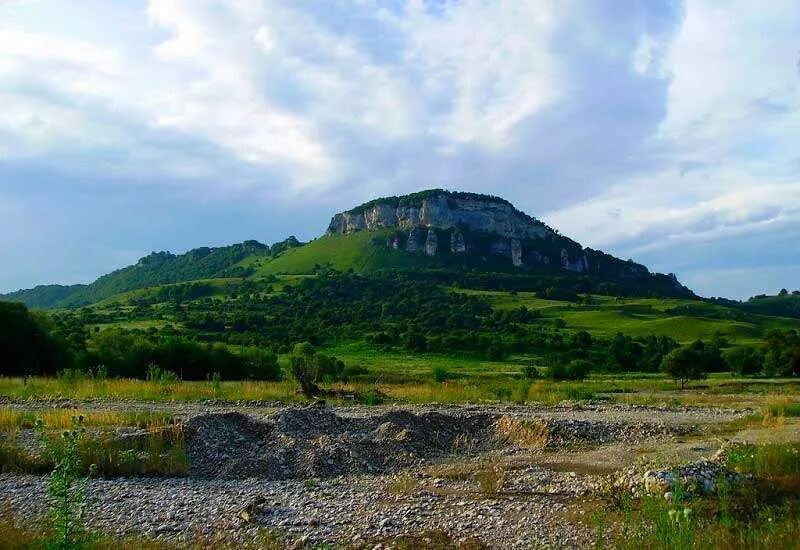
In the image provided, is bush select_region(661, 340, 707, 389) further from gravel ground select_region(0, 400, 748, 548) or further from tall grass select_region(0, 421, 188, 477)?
tall grass select_region(0, 421, 188, 477)

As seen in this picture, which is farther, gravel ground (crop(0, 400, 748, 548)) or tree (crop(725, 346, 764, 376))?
tree (crop(725, 346, 764, 376))

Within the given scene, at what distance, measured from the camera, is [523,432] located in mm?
23625

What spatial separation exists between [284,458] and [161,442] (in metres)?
3.38

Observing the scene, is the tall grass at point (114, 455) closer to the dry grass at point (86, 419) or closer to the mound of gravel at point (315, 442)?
the mound of gravel at point (315, 442)

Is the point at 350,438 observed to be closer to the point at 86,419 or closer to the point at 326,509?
the point at 326,509

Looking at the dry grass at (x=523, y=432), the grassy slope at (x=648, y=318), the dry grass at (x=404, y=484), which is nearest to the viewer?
the dry grass at (x=404, y=484)

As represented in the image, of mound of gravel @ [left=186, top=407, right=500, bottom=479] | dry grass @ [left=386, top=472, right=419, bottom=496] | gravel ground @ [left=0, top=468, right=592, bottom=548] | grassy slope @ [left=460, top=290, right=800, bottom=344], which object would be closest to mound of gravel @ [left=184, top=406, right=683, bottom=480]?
mound of gravel @ [left=186, top=407, right=500, bottom=479]

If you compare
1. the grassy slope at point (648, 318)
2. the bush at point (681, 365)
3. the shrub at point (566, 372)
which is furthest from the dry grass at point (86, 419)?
the grassy slope at point (648, 318)

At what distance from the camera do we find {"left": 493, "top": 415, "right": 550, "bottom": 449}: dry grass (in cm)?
2306

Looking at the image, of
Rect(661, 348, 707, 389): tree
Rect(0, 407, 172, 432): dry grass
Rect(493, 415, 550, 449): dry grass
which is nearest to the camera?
Rect(0, 407, 172, 432): dry grass

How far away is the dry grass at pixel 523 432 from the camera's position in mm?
23062

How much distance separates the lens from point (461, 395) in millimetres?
36156

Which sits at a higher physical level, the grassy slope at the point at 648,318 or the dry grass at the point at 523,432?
the grassy slope at the point at 648,318

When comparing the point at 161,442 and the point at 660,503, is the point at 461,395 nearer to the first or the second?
the point at 161,442
